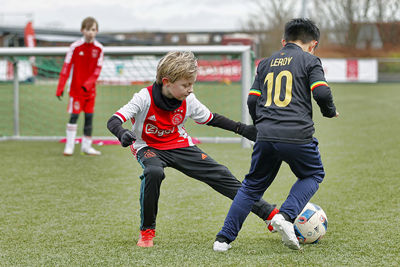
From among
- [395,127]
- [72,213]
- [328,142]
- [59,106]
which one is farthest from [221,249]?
[59,106]

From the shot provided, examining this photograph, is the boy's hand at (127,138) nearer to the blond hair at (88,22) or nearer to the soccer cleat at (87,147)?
the blond hair at (88,22)

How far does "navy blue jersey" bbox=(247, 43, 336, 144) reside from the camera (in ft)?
10.9

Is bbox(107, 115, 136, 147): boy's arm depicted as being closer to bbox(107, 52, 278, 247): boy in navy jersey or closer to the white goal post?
bbox(107, 52, 278, 247): boy in navy jersey

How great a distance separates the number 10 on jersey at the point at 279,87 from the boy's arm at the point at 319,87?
0.43ft

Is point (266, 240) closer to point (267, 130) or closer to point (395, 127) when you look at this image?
point (267, 130)

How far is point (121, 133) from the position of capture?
10.8 feet

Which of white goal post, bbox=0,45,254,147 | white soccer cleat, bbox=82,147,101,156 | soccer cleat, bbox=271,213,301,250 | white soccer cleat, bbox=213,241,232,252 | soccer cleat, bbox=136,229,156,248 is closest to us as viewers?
soccer cleat, bbox=271,213,301,250

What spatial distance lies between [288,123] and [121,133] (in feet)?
3.17

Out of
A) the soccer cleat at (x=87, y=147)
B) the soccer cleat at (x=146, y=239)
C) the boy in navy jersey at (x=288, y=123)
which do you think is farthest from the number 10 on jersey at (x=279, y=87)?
the soccer cleat at (x=87, y=147)

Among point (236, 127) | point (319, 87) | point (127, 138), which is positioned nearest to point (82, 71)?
point (236, 127)

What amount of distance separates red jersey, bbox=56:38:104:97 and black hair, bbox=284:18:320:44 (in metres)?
4.55

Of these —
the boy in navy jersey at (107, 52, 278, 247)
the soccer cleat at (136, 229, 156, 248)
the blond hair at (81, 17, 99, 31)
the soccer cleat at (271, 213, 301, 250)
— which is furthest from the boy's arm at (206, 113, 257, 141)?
the blond hair at (81, 17, 99, 31)

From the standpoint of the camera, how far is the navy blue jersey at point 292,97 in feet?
10.9

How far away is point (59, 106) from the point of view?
14164 millimetres
